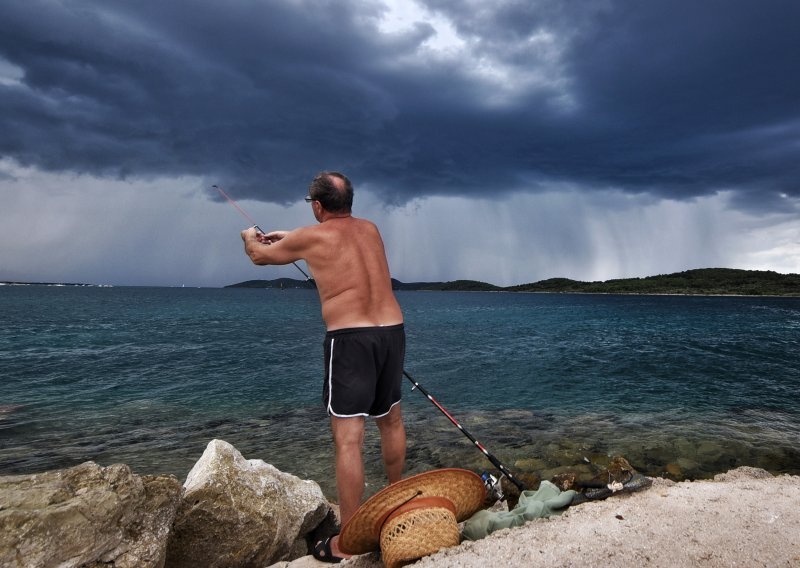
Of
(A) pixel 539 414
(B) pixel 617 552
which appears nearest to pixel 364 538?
(B) pixel 617 552

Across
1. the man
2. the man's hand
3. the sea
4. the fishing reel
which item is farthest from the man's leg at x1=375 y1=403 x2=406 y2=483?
the sea

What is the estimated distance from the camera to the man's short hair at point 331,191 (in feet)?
15.1

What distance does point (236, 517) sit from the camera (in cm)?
530

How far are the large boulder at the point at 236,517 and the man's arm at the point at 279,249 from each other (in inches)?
114

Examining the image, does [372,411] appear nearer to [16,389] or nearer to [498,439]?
[498,439]

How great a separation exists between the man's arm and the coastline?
299 centimetres

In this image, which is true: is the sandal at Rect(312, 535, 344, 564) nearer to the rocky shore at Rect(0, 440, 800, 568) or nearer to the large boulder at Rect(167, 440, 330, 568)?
the rocky shore at Rect(0, 440, 800, 568)

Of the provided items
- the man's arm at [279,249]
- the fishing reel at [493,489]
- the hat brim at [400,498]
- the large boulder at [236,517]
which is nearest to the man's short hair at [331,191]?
A: the man's arm at [279,249]

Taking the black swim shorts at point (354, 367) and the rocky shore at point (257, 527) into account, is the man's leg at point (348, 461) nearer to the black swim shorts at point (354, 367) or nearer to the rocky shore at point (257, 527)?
the black swim shorts at point (354, 367)

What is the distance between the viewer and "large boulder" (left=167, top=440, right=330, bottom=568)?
5.11 meters

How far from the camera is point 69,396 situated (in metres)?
17.6

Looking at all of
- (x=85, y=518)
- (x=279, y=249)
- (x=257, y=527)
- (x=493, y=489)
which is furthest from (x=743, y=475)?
(x=85, y=518)

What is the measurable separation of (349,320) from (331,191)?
53.5 inches

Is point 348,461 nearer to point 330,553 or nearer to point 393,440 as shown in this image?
point 393,440
